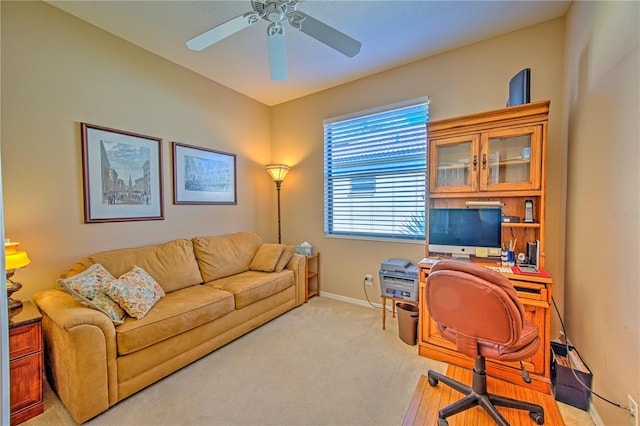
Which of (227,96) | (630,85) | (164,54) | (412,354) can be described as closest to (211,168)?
(227,96)

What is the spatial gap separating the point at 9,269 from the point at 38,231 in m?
0.57

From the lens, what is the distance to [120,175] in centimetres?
266

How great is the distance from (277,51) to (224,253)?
226 cm

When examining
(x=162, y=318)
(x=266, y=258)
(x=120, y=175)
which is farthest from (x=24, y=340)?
(x=266, y=258)

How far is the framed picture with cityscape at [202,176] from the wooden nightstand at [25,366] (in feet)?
5.46

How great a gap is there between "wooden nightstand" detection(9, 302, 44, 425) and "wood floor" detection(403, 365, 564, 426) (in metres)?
2.32

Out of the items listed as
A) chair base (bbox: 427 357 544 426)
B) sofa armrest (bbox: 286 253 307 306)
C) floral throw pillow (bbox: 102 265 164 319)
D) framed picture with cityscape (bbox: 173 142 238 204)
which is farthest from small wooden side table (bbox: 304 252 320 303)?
chair base (bbox: 427 357 544 426)

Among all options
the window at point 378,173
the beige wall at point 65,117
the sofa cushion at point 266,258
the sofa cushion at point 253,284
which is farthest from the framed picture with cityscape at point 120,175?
the window at point 378,173

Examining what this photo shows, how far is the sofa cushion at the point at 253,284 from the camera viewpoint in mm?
2699

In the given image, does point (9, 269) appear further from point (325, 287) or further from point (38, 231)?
point (325, 287)

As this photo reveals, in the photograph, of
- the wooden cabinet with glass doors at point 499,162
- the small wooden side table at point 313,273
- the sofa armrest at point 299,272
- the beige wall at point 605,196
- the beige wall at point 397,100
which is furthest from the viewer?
the small wooden side table at point 313,273

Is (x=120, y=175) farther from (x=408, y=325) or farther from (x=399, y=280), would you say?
(x=408, y=325)

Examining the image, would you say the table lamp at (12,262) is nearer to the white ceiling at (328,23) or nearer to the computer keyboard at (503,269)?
the white ceiling at (328,23)

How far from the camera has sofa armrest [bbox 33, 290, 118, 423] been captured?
5.38 feet
